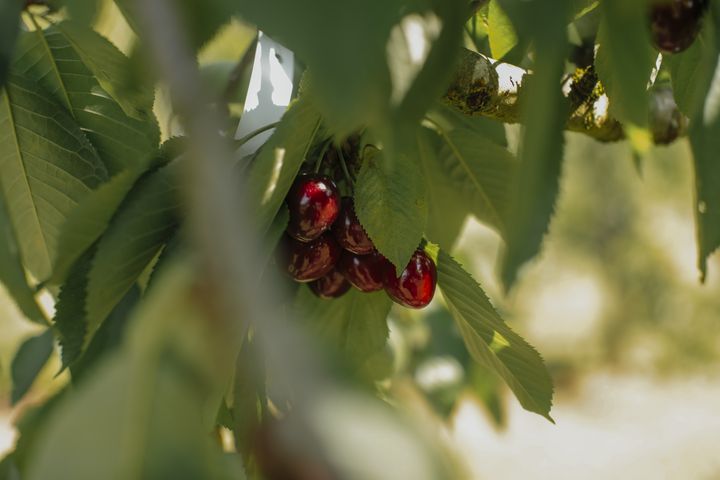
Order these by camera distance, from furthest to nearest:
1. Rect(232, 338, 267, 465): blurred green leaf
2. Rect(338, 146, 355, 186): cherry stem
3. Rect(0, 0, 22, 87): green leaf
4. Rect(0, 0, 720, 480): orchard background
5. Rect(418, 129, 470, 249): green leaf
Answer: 1. Rect(418, 129, 470, 249): green leaf
2. Rect(338, 146, 355, 186): cherry stem
3. Rect(232, 338, 267, 465): blurred green leaf
4. Rect(0, 0, 22, 87): green leaf
5. Rect(0, 0, 720, 480): orchard background

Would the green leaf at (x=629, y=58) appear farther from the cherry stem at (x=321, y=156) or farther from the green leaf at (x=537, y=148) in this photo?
the cherry stem at (x=321, y=156)

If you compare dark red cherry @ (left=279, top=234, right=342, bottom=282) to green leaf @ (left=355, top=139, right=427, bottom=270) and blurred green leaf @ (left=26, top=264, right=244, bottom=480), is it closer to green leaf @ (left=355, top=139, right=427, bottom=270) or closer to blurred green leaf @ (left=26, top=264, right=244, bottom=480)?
green leaf @ (left=355, top=139, right=427, bottom=270)

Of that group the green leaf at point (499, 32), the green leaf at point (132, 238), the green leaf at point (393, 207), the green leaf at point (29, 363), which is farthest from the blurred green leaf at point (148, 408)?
the green leaf at point (29, 363)

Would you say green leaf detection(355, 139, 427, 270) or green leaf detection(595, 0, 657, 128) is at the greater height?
green leaf detection(595, 0, 657, 128)

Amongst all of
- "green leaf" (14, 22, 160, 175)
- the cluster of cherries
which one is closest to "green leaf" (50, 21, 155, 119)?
"green leaf" (14, 22, 160, 175)

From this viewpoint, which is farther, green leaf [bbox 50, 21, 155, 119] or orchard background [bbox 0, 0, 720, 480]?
green leaf [bbox 50, 21, 155, 119]

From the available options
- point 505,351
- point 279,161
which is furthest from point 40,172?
point 505,351

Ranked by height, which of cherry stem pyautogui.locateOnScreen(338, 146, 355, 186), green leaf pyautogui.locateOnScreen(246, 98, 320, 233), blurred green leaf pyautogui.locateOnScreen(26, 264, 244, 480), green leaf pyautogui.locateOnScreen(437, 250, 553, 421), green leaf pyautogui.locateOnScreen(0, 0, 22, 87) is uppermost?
green leaf pyautogui.locateOnScreen(0, 0, 22, 87)

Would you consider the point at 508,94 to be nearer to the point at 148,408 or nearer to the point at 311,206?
the point at 311,206

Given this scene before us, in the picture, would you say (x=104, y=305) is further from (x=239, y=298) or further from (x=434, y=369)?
(x=434, y=369)
